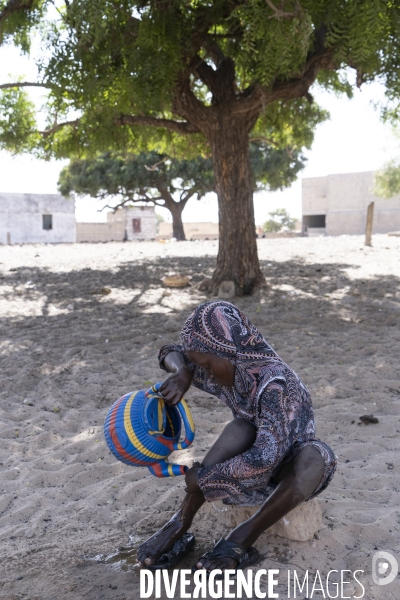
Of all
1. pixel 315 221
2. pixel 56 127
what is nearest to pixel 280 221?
pixel 315 221

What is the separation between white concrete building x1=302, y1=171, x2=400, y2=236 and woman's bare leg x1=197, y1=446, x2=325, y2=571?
3580 cm

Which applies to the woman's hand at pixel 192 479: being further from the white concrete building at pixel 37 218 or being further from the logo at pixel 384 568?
the white concrete building at pixel 37 218

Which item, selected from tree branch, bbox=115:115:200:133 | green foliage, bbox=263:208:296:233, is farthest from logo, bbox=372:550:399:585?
green foliage, bbox=263:208:296:233

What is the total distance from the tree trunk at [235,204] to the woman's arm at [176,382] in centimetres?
612

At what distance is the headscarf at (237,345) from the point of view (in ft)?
7.59

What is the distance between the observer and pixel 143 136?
11.0 m

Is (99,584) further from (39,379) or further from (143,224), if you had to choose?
(143,224)

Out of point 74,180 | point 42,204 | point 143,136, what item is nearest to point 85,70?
point 143,136

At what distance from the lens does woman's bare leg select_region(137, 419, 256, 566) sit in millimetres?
2428

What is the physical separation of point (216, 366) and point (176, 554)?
81cm

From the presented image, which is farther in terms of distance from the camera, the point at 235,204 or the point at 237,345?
the point at 235,204

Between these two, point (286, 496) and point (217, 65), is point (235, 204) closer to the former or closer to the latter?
point (217, 65)

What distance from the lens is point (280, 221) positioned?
60.2 meters

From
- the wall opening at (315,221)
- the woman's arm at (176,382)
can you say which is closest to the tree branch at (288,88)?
the woman's arm at (176,382)
